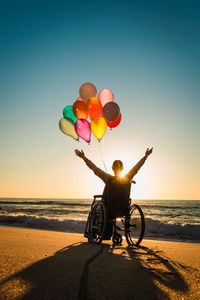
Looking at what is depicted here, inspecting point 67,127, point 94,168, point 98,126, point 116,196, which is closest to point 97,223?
point 116,196

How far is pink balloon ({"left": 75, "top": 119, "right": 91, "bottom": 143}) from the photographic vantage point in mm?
5008

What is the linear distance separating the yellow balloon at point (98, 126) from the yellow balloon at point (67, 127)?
1.92ft

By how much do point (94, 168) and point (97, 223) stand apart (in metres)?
0.98

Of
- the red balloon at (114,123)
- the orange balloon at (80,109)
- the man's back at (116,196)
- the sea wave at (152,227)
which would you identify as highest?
the orange balloon at (80,109)

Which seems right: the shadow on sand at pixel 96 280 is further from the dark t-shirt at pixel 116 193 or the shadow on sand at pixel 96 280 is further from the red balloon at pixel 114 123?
the red balloon at pixel 114 123

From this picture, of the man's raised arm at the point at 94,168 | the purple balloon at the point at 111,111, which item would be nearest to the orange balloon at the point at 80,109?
the purple balloon at the point at 111,111

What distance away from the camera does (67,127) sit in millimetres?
5441

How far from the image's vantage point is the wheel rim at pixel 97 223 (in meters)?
3.42

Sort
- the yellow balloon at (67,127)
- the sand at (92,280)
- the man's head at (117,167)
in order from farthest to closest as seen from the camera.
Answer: the yellow balloon at (67,127), the man's head at (117,167), the sand at (92,280)

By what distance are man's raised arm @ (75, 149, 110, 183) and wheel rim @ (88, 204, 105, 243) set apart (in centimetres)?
50

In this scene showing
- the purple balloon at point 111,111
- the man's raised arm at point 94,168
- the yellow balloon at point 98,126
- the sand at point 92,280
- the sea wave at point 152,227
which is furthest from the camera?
the sea wave at point 152,227

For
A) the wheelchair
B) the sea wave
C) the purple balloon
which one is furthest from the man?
the sea wave

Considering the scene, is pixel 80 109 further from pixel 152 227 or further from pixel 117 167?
pixel 152 227

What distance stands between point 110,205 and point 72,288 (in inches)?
91.9
